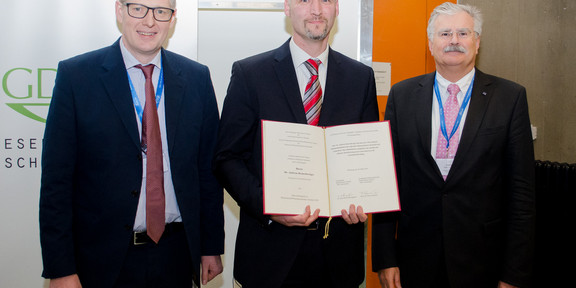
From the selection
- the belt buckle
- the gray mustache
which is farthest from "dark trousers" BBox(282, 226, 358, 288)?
the gray mustache

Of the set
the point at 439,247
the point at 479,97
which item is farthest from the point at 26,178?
the point at 479,97

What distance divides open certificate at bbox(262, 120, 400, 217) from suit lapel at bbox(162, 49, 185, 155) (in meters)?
0.49

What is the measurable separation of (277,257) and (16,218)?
6.39 feet

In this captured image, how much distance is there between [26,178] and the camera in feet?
9.34

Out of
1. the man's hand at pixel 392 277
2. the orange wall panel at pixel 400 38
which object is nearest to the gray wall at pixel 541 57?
the orange wall panel at pixel 400 38

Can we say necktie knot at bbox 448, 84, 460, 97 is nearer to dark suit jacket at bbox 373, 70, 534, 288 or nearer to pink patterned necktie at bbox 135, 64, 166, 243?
dark suit jacket at bbox 373, 70, 534, 288

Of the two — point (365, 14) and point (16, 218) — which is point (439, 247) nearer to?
point (365, 14)

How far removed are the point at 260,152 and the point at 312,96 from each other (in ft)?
1.17

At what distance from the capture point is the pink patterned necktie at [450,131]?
219 cm

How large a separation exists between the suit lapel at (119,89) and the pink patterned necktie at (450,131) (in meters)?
1.46

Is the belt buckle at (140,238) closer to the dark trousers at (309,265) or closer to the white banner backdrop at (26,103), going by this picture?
the dark trousers at (309,265)

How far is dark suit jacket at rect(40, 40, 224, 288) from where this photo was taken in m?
1.87

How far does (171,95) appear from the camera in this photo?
2055mm

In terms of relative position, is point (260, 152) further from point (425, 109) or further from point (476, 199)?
point (476, 199)
